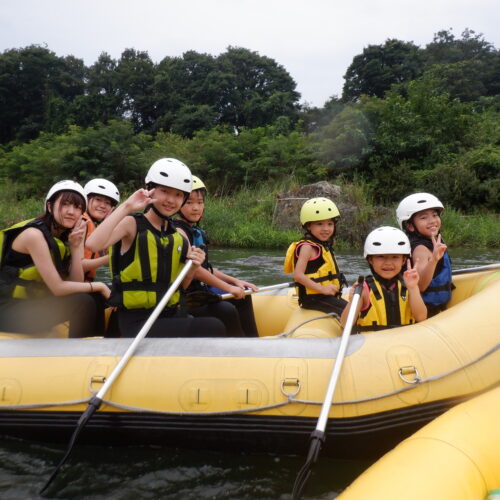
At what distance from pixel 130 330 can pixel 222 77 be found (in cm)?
3180

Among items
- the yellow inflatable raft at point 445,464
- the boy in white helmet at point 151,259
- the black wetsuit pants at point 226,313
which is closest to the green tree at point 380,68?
the black wetsuit pants at point 226,313

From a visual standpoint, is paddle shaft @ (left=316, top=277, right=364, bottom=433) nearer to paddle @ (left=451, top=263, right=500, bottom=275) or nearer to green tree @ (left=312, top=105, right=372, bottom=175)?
paddle @ (left=451, top=263, right=500, bottom=275)

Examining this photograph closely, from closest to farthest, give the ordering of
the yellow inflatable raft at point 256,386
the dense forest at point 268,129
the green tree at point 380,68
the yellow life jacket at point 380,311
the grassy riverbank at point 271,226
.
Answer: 1. the yellow inflatable raft at point 256,386
2. the yellow life jacket at point 380,311
3. the grassy riverbank at point 271,226
4. the dense forest at point 268,129
5. the green tree at point 380,68

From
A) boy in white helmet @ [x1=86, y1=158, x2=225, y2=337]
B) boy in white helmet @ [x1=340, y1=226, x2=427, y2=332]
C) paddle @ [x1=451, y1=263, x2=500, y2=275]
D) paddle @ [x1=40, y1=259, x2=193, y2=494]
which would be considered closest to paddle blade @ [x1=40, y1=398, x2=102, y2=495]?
paddle @ [x1=40, y1=259, x2=193, y2=494]

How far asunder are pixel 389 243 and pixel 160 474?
1943mm

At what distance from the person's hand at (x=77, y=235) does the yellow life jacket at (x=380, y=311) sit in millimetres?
1851

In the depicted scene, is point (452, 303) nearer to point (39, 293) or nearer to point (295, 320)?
point (295, 320)

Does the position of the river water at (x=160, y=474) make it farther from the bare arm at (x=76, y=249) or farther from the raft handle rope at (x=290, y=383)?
the bare arm at (x=76, y=249)

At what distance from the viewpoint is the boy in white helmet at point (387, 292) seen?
128 inches

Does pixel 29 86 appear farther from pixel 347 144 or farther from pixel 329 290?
pixel 329 290

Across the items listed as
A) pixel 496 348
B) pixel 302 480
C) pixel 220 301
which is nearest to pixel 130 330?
pixel 220 301

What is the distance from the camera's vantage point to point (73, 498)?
7.84 feet

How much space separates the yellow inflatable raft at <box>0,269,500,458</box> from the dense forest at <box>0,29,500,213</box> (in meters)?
8.22

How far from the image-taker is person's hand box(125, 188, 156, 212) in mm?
2918
